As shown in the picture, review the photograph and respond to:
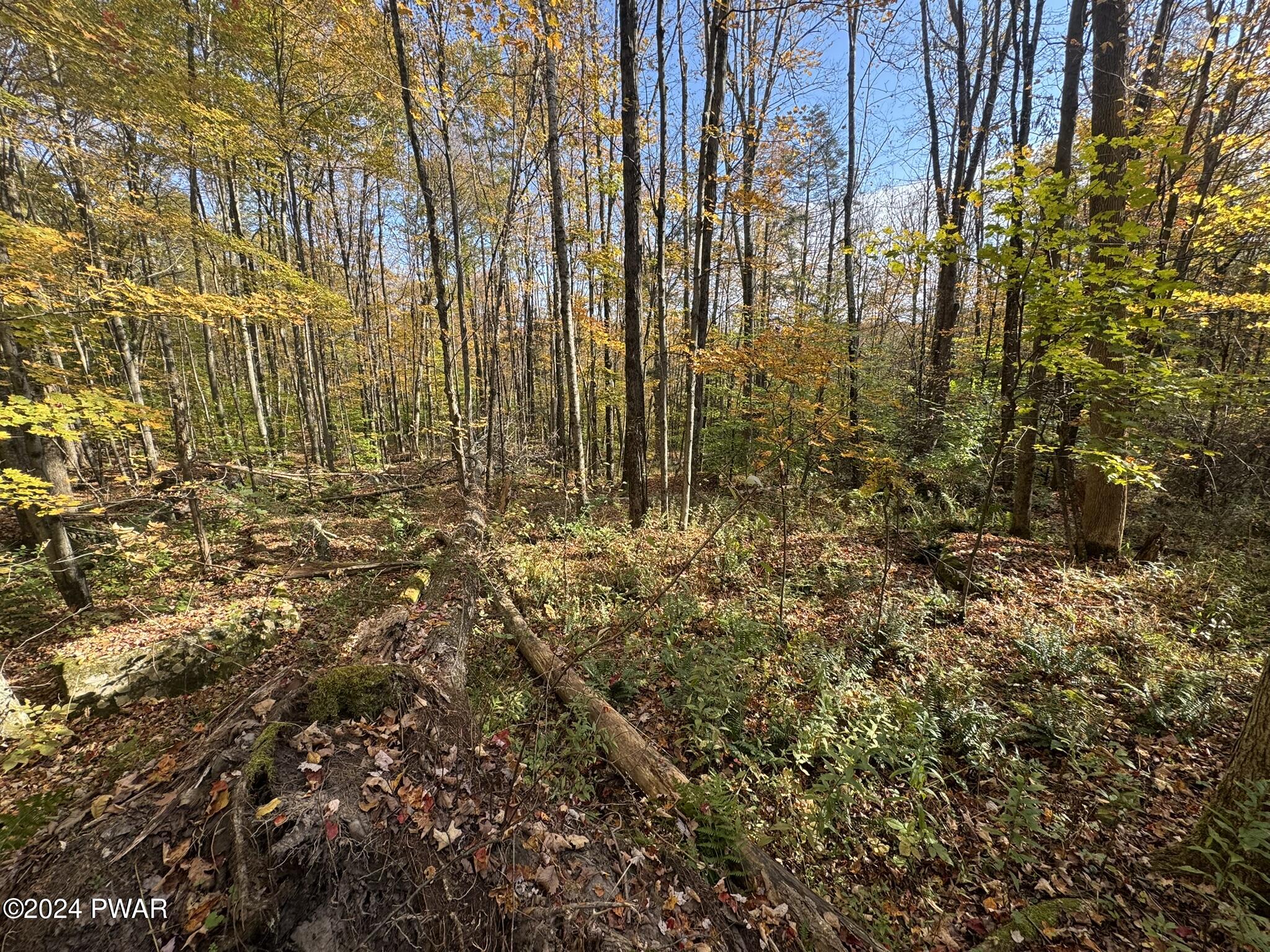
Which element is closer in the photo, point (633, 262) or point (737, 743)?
point (737, 743)

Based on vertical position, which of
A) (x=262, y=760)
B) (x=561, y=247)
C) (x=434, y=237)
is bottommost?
(x=262, y=760)

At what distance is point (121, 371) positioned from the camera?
1449 centimetres

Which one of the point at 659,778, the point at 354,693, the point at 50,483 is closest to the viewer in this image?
the point at 354,693

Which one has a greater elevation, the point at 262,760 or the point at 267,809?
the point at 262,760

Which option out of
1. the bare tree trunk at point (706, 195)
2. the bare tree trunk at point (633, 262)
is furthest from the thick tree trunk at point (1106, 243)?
the bare tree trunk at point (633, 262)

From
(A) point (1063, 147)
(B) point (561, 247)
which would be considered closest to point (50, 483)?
(B) point (561, 247)

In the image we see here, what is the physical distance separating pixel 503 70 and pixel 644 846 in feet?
56.0

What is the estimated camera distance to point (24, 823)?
2812 millimetres

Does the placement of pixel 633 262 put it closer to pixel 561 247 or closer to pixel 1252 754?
pixel 561 247

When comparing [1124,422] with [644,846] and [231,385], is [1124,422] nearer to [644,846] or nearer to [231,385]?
[644,846]

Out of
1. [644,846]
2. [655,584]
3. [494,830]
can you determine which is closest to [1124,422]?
[655,584]

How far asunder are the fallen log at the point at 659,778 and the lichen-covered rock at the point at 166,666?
357 centimetres

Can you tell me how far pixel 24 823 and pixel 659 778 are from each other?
4.09 m

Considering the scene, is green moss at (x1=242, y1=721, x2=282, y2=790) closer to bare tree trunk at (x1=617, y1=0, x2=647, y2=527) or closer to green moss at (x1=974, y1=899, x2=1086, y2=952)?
green moss at (x1=974, y1=899, x2=1086, y2=952)
